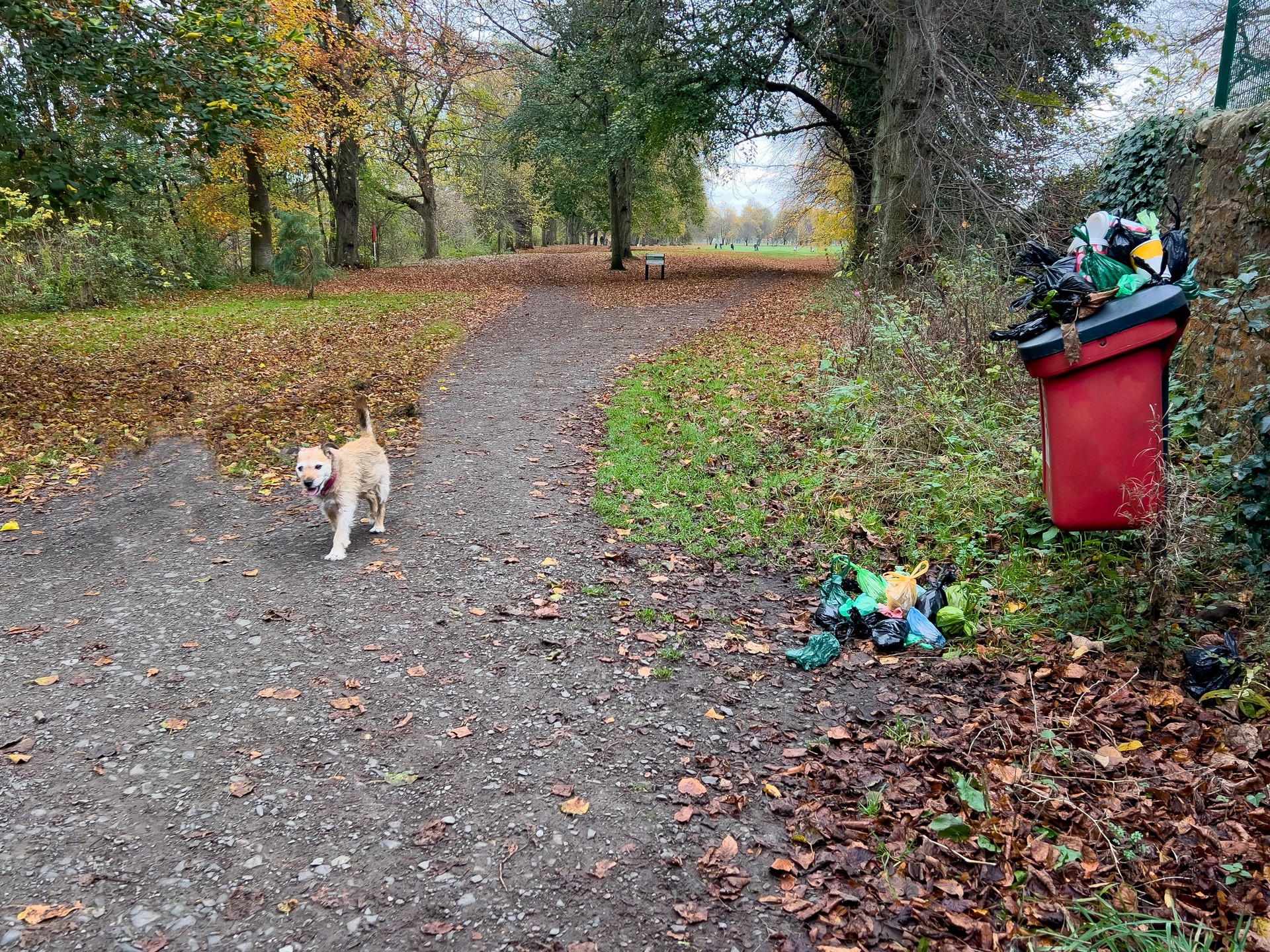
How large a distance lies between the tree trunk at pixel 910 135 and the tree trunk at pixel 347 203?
21150mm

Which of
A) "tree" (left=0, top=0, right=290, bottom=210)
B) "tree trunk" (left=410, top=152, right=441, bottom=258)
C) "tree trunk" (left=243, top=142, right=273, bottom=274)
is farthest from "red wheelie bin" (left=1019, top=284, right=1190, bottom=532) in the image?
"tree trunk" (left=410, top=152, right=441, bottom=258)

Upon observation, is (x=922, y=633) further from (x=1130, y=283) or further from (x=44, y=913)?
(x=44, y=913)

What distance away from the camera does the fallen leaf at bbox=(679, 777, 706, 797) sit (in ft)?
11.5

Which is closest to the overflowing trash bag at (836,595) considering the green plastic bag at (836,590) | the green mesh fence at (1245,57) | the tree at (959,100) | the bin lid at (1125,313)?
the green plastic bag at (836,590)

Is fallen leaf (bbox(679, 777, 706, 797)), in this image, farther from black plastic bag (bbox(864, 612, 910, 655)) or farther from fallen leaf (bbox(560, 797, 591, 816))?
black plastic bag (bbox(864, 612, 910, 655))

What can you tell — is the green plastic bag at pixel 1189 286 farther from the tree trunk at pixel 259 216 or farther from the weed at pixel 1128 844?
the tree trunk at pixel 259 216

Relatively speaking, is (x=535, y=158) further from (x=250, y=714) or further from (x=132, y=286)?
(x=250, y=714)

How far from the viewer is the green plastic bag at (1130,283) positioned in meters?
3.65

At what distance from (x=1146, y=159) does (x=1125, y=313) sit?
13.5ft

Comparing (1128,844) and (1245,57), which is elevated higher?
(1245,57)

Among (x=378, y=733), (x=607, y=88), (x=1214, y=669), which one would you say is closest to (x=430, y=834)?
(x=378, y=733)

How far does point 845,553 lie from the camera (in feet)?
18.9

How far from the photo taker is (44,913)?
9.36 feet

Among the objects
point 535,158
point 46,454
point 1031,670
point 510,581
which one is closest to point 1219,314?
point 1031,670
